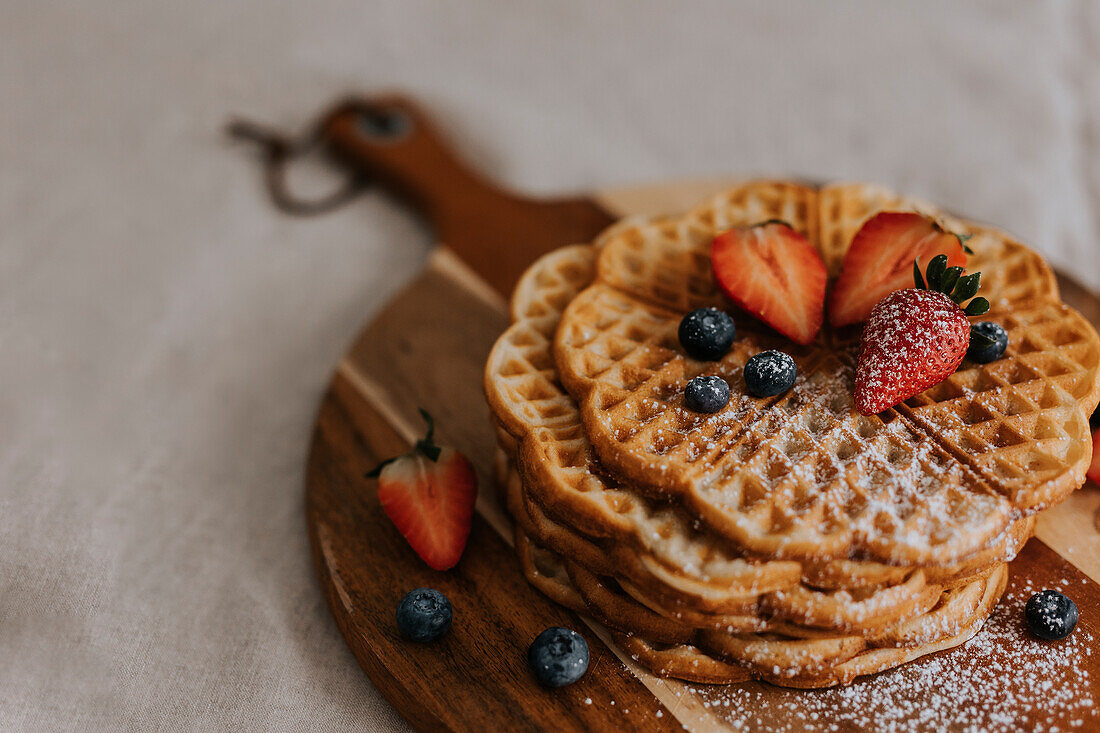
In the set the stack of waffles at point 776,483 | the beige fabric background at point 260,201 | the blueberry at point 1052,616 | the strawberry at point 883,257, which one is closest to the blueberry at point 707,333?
the stack of waffles at point 776,483

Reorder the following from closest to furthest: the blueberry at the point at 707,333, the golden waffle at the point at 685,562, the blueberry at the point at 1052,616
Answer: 1. the golden waffle at the point at 685,562
2. the blueberry at the point at 1052,616
3. the blueberry at the point at 707,333

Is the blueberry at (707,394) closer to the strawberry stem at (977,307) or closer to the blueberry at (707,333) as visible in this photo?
the blueberry at (707,333)

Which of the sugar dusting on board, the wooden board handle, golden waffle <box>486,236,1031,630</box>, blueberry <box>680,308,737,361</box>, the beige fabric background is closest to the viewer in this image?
golden waffle <box>486,236,1031,630</box>

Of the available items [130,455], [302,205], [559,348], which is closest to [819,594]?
[559,348]

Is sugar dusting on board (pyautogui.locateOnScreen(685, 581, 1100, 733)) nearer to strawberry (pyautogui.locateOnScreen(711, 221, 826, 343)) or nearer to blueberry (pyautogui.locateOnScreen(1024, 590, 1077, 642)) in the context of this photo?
blueberry (pyautogui.locateOnScreen(1024, 590, 1077, 642))

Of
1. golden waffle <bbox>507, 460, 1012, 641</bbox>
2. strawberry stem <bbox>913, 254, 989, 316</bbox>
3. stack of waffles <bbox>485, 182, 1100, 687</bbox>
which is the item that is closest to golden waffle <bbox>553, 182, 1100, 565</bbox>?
stack of waffles <bbox>485, 182, 1100, 687</bbox>

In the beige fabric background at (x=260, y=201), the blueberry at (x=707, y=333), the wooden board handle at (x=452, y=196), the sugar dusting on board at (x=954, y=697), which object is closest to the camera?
the sugar dusting on board at (x=954, y=697)

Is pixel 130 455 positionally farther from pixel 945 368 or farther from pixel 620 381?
pixel 945 368
